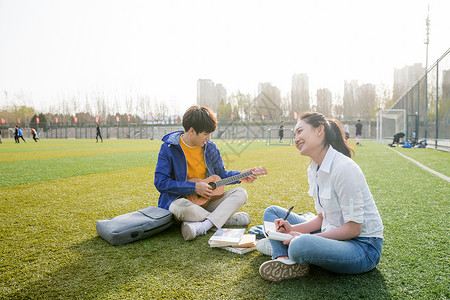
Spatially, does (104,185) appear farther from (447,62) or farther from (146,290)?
(447,62)

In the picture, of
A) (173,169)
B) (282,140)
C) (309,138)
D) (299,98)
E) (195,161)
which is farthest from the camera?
(299,98)

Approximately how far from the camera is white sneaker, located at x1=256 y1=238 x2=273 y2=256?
8.29ft

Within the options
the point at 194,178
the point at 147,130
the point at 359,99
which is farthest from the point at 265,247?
the point at 359,99

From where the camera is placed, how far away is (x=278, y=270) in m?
2.05

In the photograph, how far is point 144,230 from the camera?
296cm

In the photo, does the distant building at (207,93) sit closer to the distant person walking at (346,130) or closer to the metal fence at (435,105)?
the distant person walking at (346,130)

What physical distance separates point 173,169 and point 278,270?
1.72m

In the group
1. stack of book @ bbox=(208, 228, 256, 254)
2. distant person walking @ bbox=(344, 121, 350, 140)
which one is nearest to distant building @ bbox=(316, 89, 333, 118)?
distant person walking @ bbox=(344, 121, 350, 140)

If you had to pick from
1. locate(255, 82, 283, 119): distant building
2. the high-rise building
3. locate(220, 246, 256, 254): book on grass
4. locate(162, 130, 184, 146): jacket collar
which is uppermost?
the high-rise building

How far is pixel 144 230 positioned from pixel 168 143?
3.18 feet

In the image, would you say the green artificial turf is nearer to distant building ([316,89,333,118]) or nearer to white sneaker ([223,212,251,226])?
white sneaker ([223,212,251,226])

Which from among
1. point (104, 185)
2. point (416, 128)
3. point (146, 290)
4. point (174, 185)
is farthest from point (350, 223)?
→ point (416, 128)

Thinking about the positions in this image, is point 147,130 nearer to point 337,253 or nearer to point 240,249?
point 240,249

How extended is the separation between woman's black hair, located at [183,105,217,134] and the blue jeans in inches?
65.7
